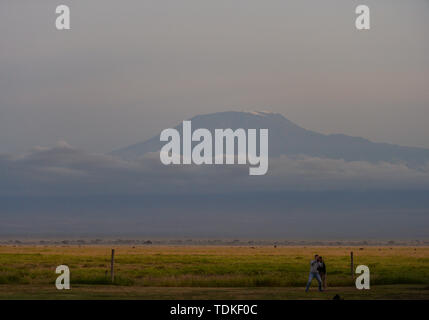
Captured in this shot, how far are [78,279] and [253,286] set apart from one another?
895 centimetres

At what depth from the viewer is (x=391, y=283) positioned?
127ft
